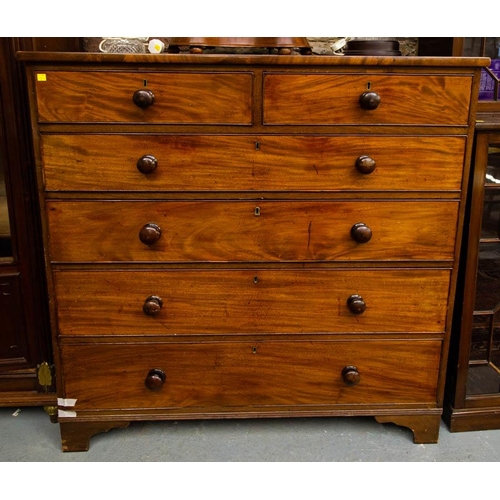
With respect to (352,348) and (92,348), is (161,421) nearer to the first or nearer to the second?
(92,348)

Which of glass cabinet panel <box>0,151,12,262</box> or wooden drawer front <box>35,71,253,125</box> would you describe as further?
glass cabinet panel <box>0,151,12,262</box>

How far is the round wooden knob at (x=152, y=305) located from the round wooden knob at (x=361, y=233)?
0.74 m

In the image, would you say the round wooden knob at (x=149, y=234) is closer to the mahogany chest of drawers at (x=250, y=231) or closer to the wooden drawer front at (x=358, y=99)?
the mahogany chest of drawers at (x=250, y=231)

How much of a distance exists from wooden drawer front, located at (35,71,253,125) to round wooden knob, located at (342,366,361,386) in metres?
0.99

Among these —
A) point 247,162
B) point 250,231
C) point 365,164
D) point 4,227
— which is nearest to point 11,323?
point 4,227

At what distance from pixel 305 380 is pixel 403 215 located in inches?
28.6

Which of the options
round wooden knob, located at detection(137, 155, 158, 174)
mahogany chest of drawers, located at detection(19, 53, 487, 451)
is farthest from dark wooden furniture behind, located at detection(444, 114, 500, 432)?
round wooden knob, located at detection(137, 155, 158, 174)

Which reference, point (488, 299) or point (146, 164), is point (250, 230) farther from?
point (488, 299)

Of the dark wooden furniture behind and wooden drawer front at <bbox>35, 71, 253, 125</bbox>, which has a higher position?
wooden drawer front at <bbox>35, 71, 253, 125</bbox>

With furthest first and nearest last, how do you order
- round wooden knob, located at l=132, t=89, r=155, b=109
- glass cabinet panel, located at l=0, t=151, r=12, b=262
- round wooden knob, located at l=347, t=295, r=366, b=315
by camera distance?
glass cabinet panel, located at l=0, t=151, r=12, b=262, round wooden knob, located at l=347, t=295, r=366, b=315, round wooden knob, located at l=132, t=89, r=155, b=109

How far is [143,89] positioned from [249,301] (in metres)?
0.82

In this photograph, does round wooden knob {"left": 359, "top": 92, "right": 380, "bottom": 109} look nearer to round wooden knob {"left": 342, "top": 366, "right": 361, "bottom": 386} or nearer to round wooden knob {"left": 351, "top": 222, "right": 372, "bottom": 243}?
round wooden knob {"left": 351, "top": 222, "right": 372, "bottom": 243}

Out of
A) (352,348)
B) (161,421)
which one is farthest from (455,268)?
(161,421)

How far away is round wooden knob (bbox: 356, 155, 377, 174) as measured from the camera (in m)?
1.72
